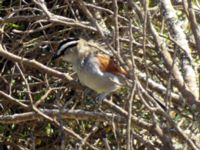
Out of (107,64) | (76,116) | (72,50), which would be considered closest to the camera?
(76,116)

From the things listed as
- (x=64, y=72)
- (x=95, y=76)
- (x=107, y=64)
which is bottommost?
(x=64, y=72)

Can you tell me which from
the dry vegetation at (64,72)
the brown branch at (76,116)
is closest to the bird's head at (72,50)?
the dry vegetation at (64,72)

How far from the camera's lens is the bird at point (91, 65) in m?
4.11

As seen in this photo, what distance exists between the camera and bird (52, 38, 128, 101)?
4.11 meters

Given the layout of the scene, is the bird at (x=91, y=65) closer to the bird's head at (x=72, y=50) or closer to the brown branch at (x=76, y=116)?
the bird's head at (x=72, y=50)

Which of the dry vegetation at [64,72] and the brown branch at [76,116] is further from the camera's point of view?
the dry vegetation at [64,72]

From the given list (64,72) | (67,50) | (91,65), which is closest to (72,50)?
(67,50)

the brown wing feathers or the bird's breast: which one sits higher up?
the brown wing feathers

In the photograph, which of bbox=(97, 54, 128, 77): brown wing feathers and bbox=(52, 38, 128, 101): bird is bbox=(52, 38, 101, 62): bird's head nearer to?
bbox=(52, 38, 128, 101): bird

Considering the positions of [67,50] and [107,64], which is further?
[67,50]

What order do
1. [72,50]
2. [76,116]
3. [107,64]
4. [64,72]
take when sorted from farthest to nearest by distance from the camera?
[64,72], [72,50], [107,64], [76,116]

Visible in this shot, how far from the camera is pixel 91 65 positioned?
4.21m

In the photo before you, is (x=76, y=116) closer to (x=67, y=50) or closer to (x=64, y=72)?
(x=67, y=50)

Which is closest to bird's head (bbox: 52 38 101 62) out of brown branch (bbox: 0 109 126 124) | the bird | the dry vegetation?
the bird
